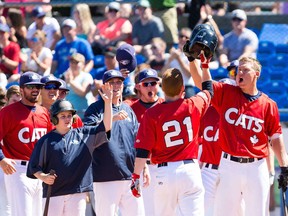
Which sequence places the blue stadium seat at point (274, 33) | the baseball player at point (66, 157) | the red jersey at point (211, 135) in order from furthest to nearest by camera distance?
the blue stadium seat at point (274, 33)
the red jersey at point (211, 135)
the baseball player at point (66, 157)

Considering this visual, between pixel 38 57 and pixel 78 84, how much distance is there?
1293mm

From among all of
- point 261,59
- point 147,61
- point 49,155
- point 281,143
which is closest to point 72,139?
point 49,155

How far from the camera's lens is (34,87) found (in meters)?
10.3

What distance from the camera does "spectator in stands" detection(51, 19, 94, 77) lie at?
14.2m

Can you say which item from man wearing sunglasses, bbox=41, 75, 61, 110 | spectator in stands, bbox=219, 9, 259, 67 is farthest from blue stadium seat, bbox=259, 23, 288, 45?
man wearing sunglasses, bbox=41, 75, 61, 110

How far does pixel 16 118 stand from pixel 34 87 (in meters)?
0.37

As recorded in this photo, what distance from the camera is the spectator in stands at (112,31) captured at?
1479cm

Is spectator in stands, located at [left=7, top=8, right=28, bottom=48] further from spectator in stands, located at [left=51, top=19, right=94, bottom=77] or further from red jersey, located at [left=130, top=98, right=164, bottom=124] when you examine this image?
red jersey, located at [left=130, top=98, right=164, bottom=124]

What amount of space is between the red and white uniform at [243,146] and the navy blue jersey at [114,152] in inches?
39.7

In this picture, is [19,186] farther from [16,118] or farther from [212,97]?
[212,97]

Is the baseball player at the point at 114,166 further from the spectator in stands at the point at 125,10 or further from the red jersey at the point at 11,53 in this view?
the spectator in stands at the point at 125,10

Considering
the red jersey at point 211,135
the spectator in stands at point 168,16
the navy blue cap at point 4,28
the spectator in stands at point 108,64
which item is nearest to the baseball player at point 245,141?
the red jersey at point 211,135

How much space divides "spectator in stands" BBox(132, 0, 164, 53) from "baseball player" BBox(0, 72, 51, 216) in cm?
435

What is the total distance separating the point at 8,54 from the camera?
14.4 m
